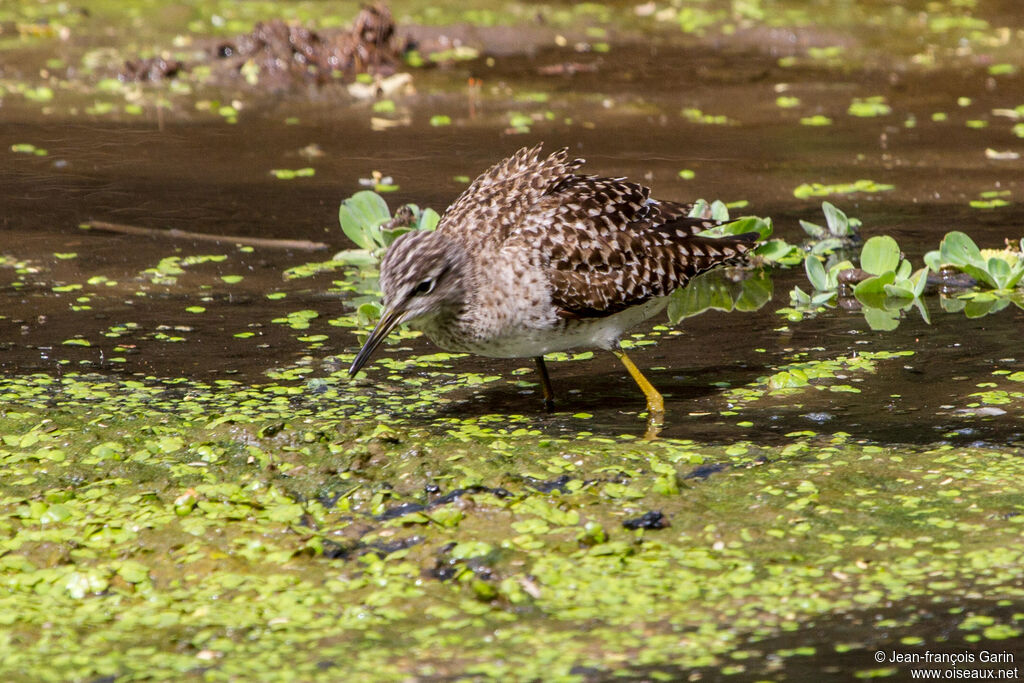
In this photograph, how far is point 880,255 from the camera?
347 inches

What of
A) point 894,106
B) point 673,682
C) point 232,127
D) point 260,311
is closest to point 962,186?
point 894,106

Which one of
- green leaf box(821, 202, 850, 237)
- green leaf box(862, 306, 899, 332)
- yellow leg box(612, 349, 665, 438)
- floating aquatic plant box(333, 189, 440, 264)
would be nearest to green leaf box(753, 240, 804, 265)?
green leaf box(821, 202, 850, 237)

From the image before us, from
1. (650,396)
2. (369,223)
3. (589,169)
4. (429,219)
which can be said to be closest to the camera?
(650,396)

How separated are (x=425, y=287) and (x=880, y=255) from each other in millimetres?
3618

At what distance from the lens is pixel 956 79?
46.5 feet

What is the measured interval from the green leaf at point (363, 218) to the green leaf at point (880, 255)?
330cm

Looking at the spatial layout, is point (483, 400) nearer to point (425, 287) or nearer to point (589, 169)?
point (425, 287)

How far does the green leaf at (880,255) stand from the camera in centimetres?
877

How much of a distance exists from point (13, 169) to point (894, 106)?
8.34 metres

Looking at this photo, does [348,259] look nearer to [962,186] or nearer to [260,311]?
[260,311]

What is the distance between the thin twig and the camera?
31.9 feet

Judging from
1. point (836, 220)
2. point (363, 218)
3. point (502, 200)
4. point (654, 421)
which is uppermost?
point (502, 200)

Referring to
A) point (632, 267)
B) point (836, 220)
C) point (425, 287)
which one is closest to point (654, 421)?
point (632, 267)

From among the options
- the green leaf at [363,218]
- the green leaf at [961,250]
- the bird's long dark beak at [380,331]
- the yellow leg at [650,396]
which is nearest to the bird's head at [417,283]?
the bird's long dark beak at [380,331]
